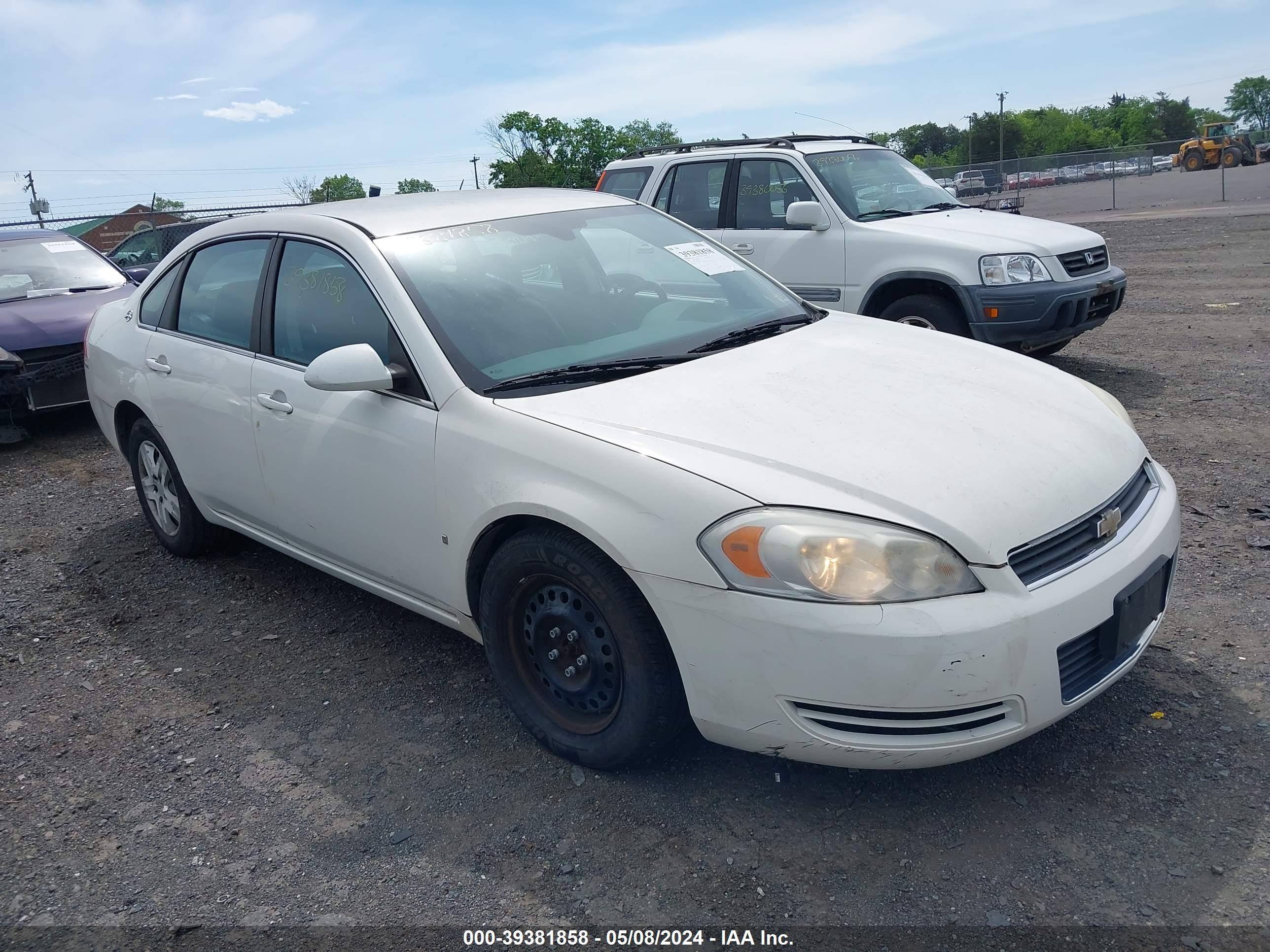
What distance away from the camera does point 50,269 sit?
9133mm

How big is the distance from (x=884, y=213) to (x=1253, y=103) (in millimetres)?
161548

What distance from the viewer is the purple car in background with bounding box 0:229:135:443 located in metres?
7.89

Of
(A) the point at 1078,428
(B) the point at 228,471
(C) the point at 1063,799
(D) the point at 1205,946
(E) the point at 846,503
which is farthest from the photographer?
(B) the point at 228,471

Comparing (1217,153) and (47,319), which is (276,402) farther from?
(1217,153)

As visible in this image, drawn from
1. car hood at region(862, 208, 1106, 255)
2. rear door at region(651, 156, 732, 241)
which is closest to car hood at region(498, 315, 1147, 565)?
car hood at region(862, 208, 1106, 255)

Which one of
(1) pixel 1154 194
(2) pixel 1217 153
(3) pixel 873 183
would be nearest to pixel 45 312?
(3) pixel 873 183

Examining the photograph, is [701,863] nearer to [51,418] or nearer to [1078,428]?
[1078,428]

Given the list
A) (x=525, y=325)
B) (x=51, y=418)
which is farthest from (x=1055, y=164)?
(x=525, y=325)

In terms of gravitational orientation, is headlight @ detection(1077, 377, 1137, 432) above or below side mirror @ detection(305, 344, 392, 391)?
below

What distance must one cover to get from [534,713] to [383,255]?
65.0 inches

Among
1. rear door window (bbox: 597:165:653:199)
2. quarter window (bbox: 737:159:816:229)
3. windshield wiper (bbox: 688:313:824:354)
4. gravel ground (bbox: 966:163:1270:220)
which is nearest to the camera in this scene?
windshield wiper (bbox: 688:313:824:354)

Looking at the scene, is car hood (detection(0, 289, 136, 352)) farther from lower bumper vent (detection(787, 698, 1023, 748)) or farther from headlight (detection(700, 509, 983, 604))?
lower bumper vent (detection(787, 698, 1023, 748))

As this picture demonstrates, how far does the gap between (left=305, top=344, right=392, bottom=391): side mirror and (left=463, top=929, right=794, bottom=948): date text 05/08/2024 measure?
5.45 feet

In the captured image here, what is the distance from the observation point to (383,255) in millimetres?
3598
